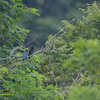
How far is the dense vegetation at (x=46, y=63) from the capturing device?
3.42ft

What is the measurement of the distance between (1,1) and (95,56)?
3.11 metres

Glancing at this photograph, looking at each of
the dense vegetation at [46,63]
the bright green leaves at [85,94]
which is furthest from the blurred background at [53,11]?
the bright green leaves at [85,94]

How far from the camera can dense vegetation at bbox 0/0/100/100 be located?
1043 millimetres

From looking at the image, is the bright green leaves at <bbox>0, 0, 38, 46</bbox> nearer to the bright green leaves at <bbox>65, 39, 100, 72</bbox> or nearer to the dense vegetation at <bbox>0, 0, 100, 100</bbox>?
the dense vegetation at <bbox>0, 0, 100, 100</bbox>

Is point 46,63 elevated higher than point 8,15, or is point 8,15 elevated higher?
point 8,15

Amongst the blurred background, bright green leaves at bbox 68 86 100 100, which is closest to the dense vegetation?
bright green leaves at bbox 68 86 100 100

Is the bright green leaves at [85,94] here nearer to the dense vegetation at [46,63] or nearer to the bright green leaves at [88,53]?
the dense vegetation at [46,63]

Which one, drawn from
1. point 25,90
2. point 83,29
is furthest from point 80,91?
point 83,29

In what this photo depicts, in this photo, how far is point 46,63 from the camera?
18.0 ft

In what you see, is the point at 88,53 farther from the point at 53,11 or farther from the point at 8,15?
the point at 53,11

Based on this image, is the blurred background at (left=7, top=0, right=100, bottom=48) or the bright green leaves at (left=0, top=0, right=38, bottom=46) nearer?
the bright green leaves at (left=0, top=0, right=38, bottom=46)

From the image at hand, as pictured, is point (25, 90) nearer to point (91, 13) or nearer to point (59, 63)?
point (59, 63)

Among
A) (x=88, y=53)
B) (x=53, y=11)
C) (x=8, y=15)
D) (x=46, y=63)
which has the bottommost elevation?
(x=88, y=53)

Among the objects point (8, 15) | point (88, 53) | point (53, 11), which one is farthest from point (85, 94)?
point (53, 11)
